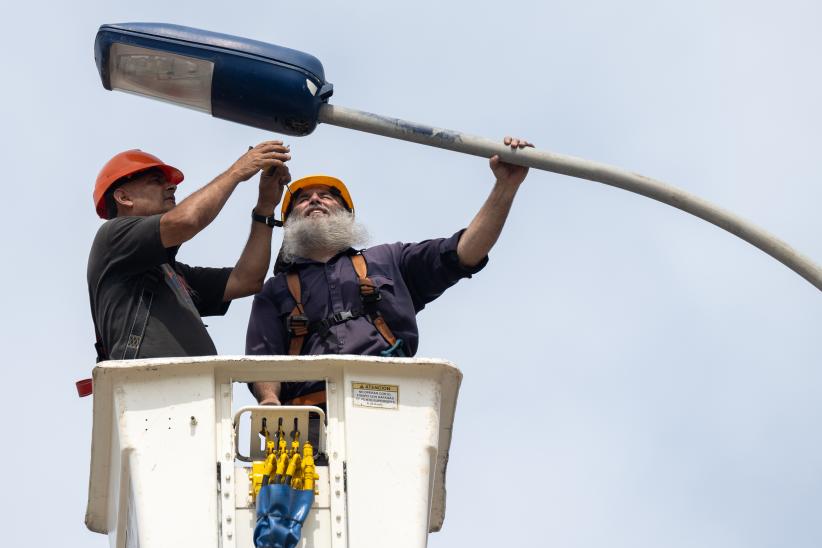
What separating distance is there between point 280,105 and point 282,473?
203cm

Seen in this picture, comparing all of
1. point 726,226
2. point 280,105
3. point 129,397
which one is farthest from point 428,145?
point 129,397

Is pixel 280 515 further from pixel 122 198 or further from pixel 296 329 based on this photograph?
pixel 122 198

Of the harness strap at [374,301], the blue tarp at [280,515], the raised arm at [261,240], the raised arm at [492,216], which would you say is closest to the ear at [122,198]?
the raised arm at [261,240]

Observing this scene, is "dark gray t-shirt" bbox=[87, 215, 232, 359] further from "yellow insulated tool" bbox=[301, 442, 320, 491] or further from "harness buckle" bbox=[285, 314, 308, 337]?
"yellow insulated tool" bbox=[301, 442, 320, 491]

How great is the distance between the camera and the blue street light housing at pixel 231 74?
8031mm

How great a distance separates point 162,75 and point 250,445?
7.14ft

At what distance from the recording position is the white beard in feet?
31.6

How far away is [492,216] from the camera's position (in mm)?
9461

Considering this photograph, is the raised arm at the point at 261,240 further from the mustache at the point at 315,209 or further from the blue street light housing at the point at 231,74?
the blue street light housing at the point at 231,74

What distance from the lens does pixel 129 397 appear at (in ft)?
23.1

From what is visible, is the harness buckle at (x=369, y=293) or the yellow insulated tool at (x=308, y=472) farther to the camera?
the harness buckle at (x=369, y=293)

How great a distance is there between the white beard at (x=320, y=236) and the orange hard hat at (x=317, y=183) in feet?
0.89

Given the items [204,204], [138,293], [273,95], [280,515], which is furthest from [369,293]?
[280,515]

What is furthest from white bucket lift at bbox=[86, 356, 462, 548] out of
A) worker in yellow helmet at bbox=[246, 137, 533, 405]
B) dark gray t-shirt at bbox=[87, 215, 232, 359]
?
worker in yellow helmet at bbox=[246, 137, 533, 405]
